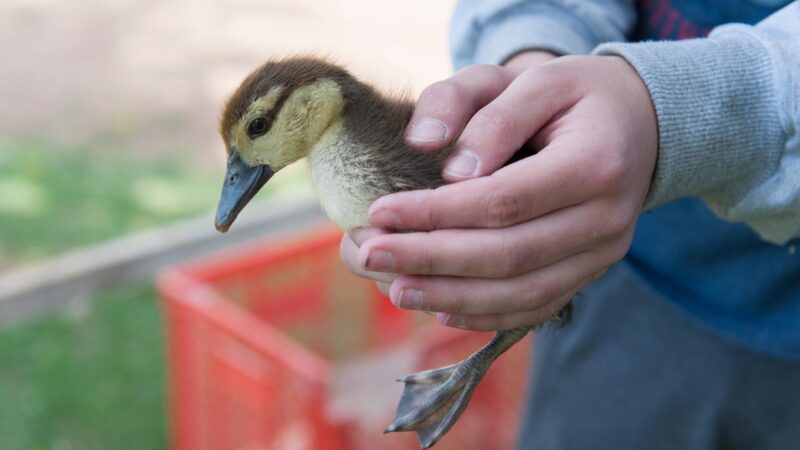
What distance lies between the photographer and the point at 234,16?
20.6 feet

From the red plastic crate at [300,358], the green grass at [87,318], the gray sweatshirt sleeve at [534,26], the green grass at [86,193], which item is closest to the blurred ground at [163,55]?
the green grass at [86,193]

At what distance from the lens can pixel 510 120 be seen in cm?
99

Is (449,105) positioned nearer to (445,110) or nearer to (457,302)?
(445,110)

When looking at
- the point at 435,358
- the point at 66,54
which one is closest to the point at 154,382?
the point at 435,358

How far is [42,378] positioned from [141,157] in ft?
5.73

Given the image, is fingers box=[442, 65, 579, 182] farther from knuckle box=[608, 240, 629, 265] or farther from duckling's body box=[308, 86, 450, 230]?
knuckle box=[608, 240, 629, 265]

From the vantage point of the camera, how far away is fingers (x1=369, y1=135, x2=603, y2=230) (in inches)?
37.5

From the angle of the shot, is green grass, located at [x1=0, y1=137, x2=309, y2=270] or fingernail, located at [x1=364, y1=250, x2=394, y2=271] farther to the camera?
green grass, located at [x1=0, y1=137, x2=309, y2=270]

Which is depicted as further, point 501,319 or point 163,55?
point 163,55

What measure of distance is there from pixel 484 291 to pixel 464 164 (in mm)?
137

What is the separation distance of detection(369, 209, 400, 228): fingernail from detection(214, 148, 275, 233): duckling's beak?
22 cm

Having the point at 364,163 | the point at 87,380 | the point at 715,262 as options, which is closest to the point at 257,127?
the point at 364,163

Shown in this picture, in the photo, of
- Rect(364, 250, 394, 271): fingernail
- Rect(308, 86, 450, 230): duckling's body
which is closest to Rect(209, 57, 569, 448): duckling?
Rect(308, 86, 450, 230): duckling's body

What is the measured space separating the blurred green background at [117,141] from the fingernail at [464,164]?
30 cm
